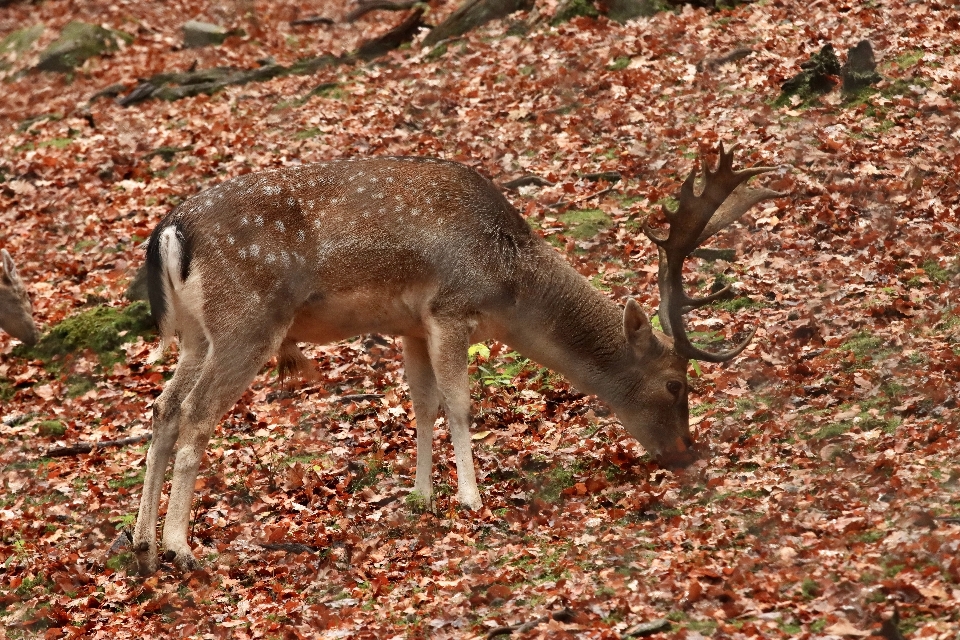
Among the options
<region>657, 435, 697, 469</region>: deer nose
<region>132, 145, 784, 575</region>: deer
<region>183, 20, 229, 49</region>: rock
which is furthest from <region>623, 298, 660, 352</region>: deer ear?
<region>183, 20, 229, 49</region>: rock

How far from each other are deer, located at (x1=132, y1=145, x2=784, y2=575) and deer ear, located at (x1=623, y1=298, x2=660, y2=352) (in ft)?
0.04

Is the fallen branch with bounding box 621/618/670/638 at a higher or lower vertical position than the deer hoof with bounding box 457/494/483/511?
lower

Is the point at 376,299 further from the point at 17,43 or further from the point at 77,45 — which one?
the point at 17,43

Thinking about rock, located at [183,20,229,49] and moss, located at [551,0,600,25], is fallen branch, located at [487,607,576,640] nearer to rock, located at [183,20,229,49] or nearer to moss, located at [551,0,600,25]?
moss, located at [551,0,600,25]

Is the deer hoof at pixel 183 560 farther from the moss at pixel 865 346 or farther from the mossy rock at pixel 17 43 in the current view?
the mossy rock at pixel 17 43

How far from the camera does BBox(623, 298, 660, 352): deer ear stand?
9148 mm

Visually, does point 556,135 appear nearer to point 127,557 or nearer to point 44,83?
point 127,557

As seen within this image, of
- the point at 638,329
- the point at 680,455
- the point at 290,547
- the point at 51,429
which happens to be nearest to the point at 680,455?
the point at 680,455

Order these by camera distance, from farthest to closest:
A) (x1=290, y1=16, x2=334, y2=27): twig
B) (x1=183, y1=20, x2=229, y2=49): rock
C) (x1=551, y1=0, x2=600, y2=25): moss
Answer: (x1=290, y1=16, x2=334, y2=27): twig → (x1=183, y1=20, x2=229, y2=49): rock → (x1=551, y1=0, x2=600, y2=25): moss

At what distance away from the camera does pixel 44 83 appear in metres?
21.8

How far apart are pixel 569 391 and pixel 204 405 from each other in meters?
3.48

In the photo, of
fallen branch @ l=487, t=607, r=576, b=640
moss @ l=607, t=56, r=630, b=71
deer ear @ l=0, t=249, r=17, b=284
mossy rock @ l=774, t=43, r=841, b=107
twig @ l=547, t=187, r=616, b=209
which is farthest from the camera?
moss @ l=607, t=56, r=630, b=71

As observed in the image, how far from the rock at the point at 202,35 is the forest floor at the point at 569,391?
3702 millimetres

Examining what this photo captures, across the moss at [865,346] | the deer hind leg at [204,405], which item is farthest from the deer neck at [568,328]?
the deer hind leg at [204,405]
